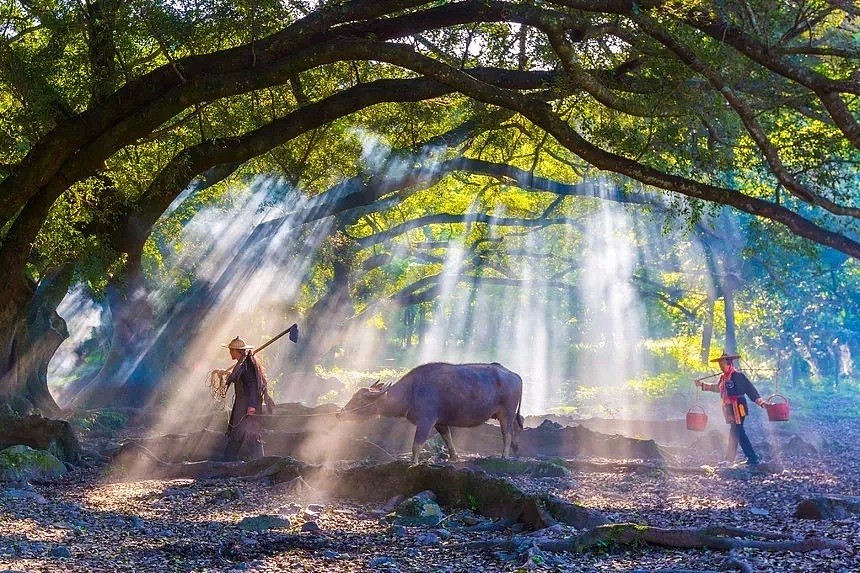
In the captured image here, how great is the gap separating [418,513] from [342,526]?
2.58ft

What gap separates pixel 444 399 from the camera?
15211mm

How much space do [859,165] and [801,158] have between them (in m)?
0.83

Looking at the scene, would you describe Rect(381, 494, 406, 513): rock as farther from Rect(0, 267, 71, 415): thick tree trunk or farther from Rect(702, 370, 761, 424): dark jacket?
Rect(0, 267, 71, 415): thick tree trunk

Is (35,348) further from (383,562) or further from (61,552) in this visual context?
(383,562)

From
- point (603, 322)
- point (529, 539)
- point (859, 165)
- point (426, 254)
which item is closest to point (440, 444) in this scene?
point (859, 165)

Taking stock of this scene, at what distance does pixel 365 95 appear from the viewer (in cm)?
1277

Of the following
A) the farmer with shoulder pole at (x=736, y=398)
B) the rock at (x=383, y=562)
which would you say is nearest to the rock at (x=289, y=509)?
the rock at (x=383, y=562)

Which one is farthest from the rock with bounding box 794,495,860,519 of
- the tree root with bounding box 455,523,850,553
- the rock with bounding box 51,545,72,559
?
the rock with bounding box 51,545,72,559

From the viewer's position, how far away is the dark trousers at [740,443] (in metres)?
15.5

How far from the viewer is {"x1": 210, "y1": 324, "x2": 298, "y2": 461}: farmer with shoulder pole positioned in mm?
14102

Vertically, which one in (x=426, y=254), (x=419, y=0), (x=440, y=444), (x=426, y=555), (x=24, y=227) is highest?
(x=426, y=254)

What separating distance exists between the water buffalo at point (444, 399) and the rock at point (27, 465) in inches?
158

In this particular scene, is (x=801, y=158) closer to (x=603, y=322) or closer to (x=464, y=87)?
(x=464, y=87)

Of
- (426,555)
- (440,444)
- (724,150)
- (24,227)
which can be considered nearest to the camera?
(426,555)
